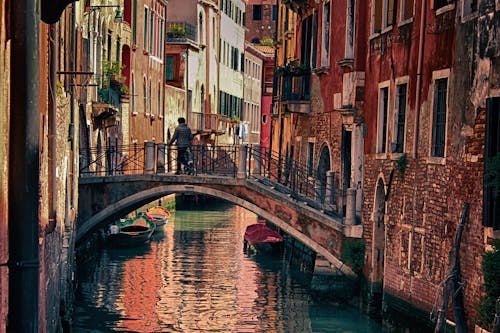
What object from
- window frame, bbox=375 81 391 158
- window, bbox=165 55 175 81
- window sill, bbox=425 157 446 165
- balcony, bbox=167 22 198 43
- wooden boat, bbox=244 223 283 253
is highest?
balcony, bbox=167 22 198 43

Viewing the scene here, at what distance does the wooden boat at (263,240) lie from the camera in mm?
26484

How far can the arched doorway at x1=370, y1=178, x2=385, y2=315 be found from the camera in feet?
55.7

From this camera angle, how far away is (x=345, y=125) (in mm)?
19703

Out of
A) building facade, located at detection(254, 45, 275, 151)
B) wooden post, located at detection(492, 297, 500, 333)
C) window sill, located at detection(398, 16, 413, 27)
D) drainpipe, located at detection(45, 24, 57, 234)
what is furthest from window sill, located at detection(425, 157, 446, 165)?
building facade, located at detection(254, 45, 275, 151)

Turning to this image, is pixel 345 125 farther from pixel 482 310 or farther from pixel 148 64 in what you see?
pixel 148 64

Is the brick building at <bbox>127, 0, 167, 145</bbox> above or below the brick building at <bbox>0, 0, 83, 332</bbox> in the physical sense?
above

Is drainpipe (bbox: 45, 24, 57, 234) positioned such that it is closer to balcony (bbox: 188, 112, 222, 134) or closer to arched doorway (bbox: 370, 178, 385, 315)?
arched doorway (bbox: 370, 178, 385, 315)

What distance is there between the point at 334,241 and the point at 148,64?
18.6 metres

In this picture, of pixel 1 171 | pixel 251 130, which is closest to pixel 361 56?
pixel 1 171

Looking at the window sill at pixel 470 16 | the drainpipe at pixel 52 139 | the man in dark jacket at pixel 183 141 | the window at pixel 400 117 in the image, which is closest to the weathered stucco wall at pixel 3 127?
the drainpipe at pixel 52 139

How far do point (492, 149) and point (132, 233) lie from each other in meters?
16.6

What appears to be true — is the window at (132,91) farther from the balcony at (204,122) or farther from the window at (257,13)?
the window at (257,13)

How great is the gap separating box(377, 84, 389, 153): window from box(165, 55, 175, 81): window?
85.6 feet

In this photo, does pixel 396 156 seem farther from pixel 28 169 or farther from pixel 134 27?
pixel 134 27
